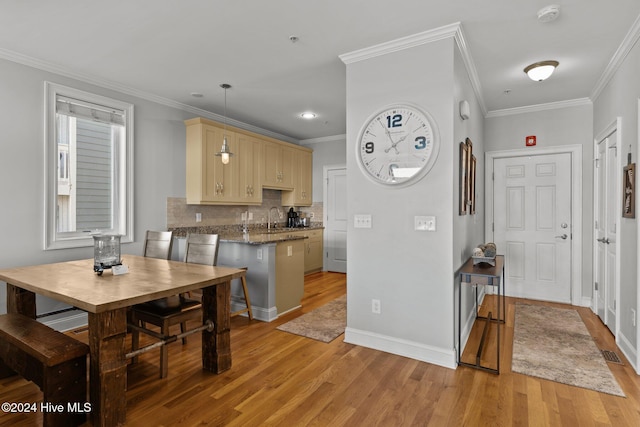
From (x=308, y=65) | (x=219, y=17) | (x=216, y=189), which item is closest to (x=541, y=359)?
(x=308, y=65)

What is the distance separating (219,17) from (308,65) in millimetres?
1025

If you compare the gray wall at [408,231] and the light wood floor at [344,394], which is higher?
the gray wall at [408,231]

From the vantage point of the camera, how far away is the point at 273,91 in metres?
4.10

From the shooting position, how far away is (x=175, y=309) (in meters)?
2.60

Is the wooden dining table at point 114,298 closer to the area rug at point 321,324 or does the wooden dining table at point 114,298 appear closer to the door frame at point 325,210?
the area rug at point 321,324

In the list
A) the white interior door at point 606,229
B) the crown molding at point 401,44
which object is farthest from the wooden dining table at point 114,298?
the white interior door at point 606,229

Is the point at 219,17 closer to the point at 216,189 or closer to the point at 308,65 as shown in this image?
the point at 308,65

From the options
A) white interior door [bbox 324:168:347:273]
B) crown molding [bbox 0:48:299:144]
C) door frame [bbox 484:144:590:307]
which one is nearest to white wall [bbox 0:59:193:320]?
crown molding [bbox 0:48:299:144]

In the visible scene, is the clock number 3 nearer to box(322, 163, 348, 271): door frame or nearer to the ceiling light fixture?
the ceiling light fixture

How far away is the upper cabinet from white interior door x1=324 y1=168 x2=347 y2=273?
0.49m

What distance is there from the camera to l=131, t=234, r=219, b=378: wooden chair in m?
2.47

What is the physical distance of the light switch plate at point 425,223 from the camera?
2.72 meters

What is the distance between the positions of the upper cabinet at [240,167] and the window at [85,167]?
2.56ft

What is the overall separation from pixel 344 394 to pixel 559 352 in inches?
77.2
